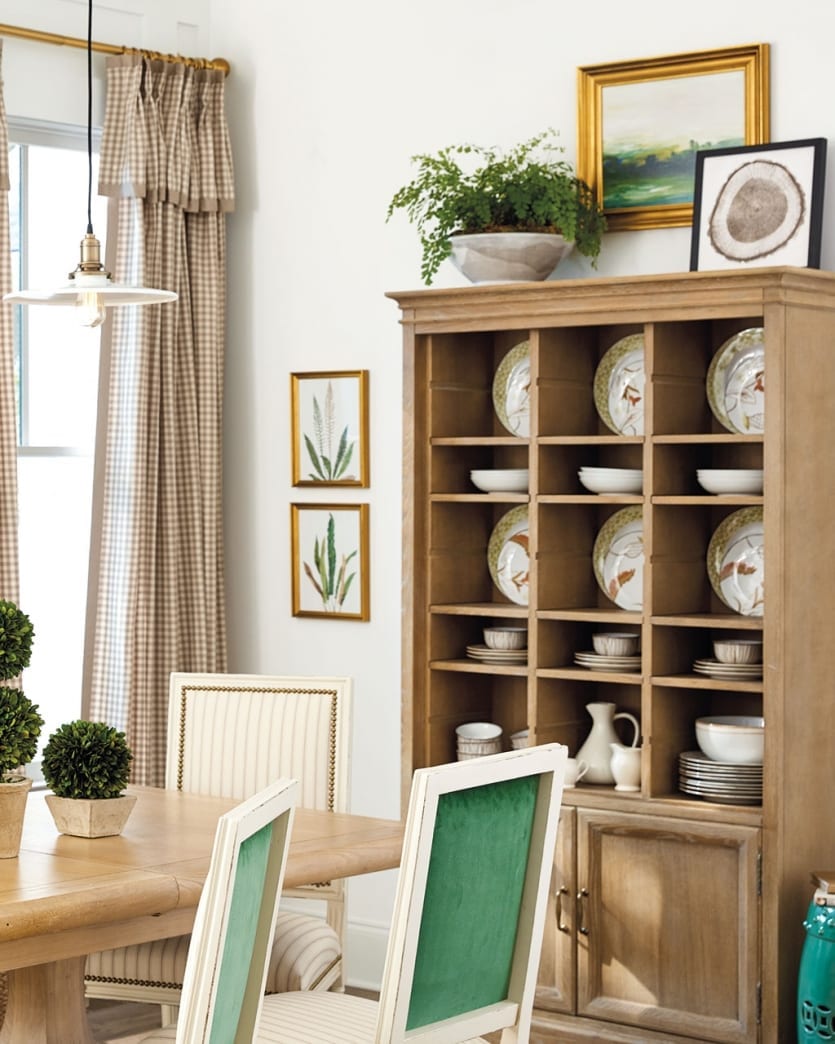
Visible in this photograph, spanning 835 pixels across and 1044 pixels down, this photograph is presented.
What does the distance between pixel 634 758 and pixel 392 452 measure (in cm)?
127

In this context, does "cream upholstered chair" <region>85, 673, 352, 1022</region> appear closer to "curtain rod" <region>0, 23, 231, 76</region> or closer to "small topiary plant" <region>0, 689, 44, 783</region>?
"small topiary plant" <region>0, 689, 44, 783</region>

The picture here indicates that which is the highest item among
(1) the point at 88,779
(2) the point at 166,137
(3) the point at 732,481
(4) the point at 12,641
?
(2) the point at 166,137

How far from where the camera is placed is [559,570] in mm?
4031

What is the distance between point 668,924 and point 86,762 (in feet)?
4.85

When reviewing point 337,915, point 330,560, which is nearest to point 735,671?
point 337,915

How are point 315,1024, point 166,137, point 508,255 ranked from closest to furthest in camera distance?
1. point 315,1024
2. point 508,255
3. point 166,137

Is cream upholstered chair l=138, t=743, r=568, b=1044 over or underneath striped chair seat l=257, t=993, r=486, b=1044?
over

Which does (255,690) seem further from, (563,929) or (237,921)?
(237,921)

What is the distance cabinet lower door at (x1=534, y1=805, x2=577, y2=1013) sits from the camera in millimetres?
3854

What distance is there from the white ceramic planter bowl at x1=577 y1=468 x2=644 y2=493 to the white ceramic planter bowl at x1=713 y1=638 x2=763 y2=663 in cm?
43

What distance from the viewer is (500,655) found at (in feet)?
13.4

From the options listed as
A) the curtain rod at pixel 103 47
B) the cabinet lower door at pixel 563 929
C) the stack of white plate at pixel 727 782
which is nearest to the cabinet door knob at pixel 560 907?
the cabinet lower door at pixel 563 929

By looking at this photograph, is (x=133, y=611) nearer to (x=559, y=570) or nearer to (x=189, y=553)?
(x=189, y=553)

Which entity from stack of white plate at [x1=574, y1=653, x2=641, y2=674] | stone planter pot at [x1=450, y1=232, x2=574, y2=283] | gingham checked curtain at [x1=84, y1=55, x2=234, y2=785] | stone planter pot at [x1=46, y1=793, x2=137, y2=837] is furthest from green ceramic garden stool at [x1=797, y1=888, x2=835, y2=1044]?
gingham checked curtain at [x1=84, y1=55, x2=234, y2=785]
